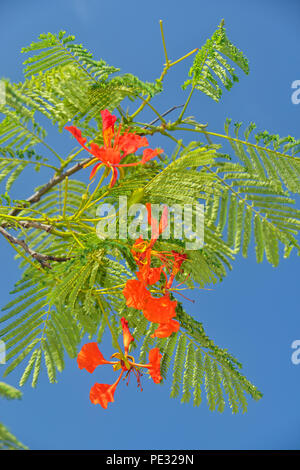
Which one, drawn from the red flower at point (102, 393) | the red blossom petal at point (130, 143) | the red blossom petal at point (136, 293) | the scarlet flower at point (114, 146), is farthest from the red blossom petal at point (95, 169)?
the red flower at point (102, 393)

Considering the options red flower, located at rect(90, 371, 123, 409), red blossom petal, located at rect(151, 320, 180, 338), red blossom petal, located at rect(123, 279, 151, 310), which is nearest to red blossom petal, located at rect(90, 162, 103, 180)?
red blossom petal, located at rect(123, 279, 151, 310)

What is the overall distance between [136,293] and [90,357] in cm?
35

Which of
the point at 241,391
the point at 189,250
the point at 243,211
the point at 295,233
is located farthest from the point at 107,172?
the point at 241,391

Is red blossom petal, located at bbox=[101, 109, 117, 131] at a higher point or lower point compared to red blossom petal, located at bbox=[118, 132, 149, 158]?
higher

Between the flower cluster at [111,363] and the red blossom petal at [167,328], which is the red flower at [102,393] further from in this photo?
the red blossom petal at [167,328]

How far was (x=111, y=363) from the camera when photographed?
204cm

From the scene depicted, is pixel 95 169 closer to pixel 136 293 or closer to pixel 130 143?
pixel 130 143

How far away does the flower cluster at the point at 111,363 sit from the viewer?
199cm

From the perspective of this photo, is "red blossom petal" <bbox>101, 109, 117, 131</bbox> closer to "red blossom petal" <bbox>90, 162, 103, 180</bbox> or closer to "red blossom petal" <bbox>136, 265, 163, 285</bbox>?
"red blossom petal" <bbox>90, 162, 103, 180</bbox>

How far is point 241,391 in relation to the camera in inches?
106

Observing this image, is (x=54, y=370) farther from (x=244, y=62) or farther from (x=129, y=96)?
(x=244, y=62)

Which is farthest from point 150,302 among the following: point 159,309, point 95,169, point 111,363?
point 95,169

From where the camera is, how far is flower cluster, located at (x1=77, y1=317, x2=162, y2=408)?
1.99m

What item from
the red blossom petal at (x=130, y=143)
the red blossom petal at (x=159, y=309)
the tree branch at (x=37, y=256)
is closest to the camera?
the red blossom petal at (x=159, y=309)
